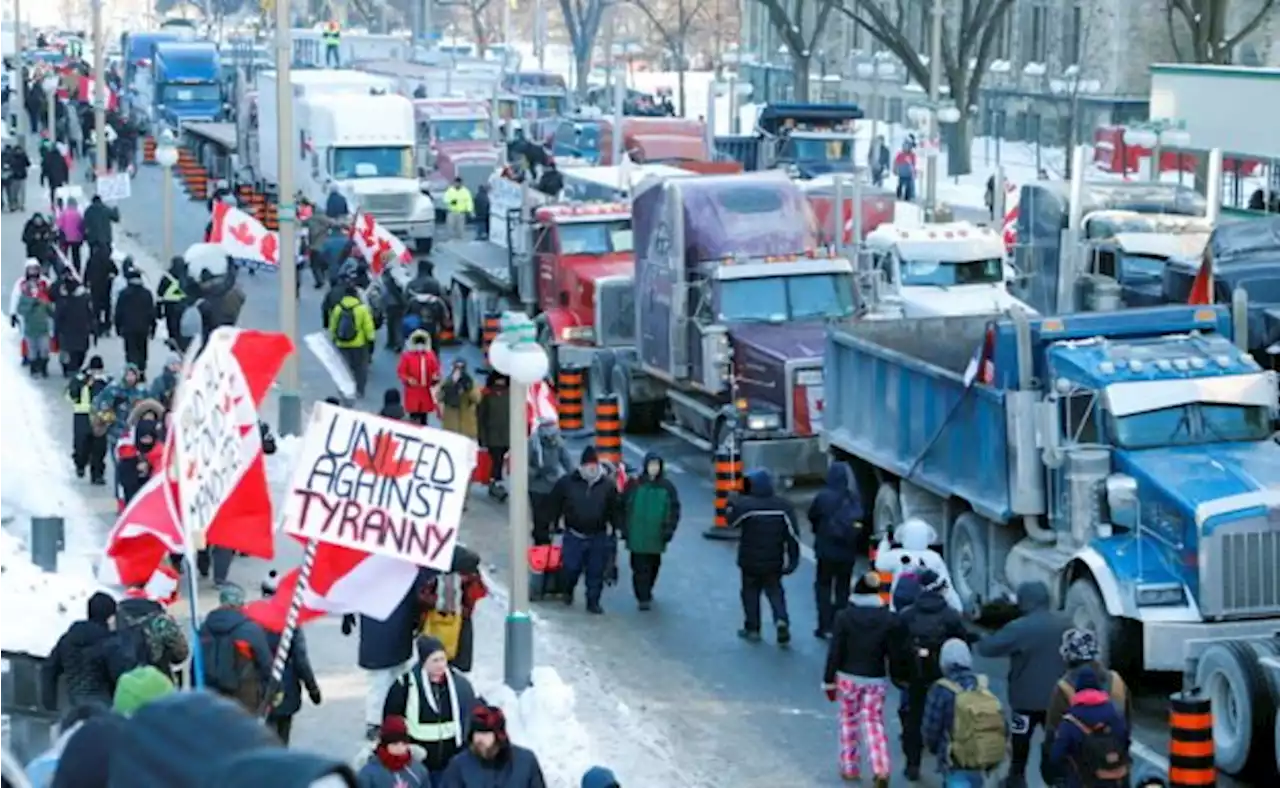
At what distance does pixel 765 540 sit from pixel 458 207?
30.8 meters

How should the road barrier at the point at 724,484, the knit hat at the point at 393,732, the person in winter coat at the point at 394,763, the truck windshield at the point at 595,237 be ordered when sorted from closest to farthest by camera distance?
the person in winter coat at the point at 394,763 < the knit hat at the point at 393,732 < the road barrier at the point at 724,484 < the truck windshield at the point at 595,237

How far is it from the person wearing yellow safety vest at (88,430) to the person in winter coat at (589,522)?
6.40 meters

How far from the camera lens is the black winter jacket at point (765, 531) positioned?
2023 centimetres

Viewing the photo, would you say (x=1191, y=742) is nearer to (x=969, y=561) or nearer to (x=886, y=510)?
(x=969, y=561)

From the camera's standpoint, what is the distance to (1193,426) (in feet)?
64.4

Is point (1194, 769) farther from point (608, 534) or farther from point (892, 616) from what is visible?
point (608, 534)

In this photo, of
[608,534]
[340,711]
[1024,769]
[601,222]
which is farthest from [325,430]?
[601,222]

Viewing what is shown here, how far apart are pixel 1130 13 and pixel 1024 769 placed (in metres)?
58.2

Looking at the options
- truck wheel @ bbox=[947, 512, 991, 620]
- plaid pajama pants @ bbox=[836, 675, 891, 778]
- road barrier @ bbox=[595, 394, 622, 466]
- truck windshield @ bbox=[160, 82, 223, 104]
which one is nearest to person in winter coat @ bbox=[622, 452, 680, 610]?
truck wheel @ bbox=[947, 512, 991, 620]

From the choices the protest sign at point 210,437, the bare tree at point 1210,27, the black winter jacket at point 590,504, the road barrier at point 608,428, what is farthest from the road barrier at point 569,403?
the bare tree at point 1210,27

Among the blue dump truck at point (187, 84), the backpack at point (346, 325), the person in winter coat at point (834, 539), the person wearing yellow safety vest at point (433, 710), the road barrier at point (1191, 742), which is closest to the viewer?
the person wearing yellow safety vest at point (433, 710)

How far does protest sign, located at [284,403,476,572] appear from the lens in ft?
50.6

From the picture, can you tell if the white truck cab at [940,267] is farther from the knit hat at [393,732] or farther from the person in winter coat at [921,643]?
the knit hat at [393,732]

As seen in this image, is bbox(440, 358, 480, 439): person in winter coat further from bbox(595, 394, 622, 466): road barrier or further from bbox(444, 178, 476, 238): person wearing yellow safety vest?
bbox(444, 178, 476, 238): person wearing yellow safety vest
